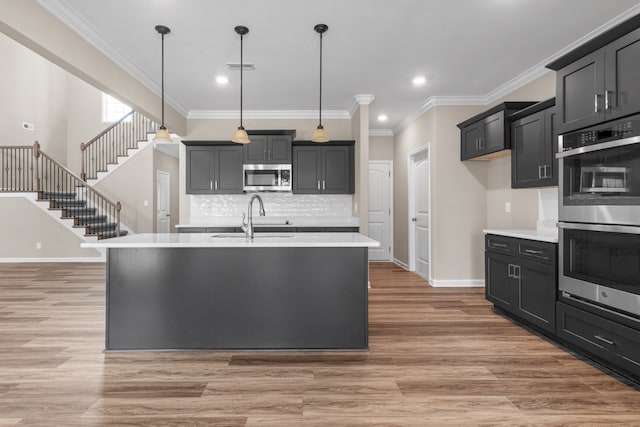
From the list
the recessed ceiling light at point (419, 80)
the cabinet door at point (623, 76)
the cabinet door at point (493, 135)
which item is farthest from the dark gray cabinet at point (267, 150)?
the cabinet door at point (623, 76)

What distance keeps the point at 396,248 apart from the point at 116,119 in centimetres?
819

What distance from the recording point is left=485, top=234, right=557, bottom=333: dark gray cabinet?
3.21 m

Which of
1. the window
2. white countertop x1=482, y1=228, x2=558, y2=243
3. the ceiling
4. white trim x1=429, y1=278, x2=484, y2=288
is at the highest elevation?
the window

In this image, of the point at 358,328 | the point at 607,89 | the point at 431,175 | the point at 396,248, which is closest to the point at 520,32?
the point at 607,89

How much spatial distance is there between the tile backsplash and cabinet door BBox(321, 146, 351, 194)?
0.37 m

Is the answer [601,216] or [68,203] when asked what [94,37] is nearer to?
[601,216]

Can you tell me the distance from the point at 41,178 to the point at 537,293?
9.84 metres

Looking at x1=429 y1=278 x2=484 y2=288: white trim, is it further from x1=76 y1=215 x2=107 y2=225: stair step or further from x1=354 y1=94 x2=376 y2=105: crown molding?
x1=76 y1=215 x2=107 y2=225: stair step

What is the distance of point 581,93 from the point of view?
2.83 meters

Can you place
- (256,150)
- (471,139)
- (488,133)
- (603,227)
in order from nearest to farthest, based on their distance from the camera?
(603,227)
(488,133)
(471,139)
(256,150)

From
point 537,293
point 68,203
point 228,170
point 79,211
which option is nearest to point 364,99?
point 228,170

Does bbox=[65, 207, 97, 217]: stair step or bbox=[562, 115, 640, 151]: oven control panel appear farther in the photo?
bbox=[65, 207, 97, 217]: stair step

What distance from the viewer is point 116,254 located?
9.84 feet

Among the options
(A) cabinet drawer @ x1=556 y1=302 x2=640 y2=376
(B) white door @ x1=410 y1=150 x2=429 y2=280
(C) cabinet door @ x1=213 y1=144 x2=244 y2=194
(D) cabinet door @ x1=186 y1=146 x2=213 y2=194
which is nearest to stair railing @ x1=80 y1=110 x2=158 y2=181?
(D) cabinet door @ x1=186 y1=146 x2=213 y2=194
